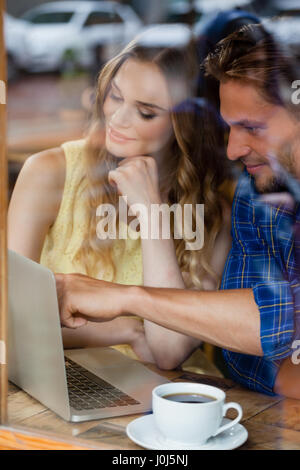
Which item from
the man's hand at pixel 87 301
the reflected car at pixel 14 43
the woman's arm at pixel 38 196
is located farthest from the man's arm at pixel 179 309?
the reflected car at pixel 14 43

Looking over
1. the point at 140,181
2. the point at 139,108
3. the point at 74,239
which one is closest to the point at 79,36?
the point at 139,108

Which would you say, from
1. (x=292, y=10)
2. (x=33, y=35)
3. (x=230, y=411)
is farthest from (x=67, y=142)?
(x=230, y=411)

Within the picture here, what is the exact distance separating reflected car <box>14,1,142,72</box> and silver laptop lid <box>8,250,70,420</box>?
13.3 inches

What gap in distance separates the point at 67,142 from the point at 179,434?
2.12 feet

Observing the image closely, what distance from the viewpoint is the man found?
109 cm

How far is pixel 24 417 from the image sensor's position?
110 centimetres

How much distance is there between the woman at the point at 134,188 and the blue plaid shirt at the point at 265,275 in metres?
0.03

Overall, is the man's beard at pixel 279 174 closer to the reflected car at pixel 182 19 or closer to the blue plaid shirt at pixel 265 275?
the blue plaid shirt at pixel 265 275

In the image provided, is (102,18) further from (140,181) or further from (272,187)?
(272,187)

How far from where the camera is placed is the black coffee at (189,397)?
0.95 metres

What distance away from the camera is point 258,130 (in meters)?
1.20

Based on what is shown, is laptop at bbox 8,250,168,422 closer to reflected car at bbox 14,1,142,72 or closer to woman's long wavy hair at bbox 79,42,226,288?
woman's long wavy hair at bbox 79,42,226,288

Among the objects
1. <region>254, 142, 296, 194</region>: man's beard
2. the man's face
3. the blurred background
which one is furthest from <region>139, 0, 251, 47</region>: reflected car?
<region>254, 142, 296, 194</region>: man's beard

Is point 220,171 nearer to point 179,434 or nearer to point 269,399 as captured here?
point 269,399
